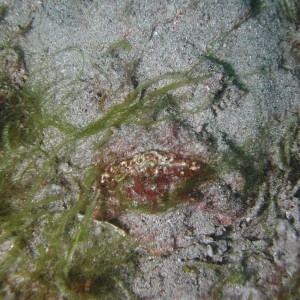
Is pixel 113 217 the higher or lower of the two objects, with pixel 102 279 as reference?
higher

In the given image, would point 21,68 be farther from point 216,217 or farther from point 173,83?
point 216,217

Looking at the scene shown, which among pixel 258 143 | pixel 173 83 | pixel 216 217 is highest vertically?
pixel 173 83

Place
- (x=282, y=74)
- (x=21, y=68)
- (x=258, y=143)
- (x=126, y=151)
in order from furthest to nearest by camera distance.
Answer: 1. (x=21, y=68)
2. (x=282, y=74)
3. (x=258, y=143)
4. (x=126, y=151)

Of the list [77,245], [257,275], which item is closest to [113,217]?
[77,245]

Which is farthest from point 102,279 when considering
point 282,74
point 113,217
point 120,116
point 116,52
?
point 282,74

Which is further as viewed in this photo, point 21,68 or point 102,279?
point 21,68

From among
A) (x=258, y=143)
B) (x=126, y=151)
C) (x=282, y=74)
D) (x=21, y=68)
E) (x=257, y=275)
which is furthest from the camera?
(x=21, y=68)
